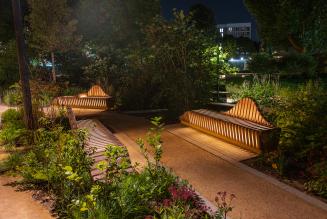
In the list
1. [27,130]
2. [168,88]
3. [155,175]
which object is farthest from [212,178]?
[168,88]

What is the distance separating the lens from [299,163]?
589 centimetres

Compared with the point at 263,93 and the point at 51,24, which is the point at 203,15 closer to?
the point at 51,24

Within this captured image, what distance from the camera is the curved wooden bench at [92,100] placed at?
14214 millimetres

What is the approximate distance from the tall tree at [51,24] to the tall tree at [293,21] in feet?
49.2

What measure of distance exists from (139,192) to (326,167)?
9.95 ft

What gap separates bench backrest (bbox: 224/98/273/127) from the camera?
292 inches

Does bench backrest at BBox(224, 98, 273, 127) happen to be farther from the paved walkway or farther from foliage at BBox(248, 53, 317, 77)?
foliage at BBox(248, 53, 317, 77)

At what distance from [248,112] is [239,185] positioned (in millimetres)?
2959

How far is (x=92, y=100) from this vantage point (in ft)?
47.5

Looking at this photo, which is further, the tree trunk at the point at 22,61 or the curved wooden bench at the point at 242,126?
the tree trunk at the point at 22,61

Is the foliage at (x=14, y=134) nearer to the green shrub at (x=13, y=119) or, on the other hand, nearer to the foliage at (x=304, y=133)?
the green shrub at (x=13, y=119)

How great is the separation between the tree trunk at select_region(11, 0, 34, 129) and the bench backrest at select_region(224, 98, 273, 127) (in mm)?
5127

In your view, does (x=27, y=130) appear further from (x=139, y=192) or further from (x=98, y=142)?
(x=139, y=192)

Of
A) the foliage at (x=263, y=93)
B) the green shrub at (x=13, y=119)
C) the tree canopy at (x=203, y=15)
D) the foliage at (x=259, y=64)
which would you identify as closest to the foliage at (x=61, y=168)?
the green shrub at (x=13, y=119)
